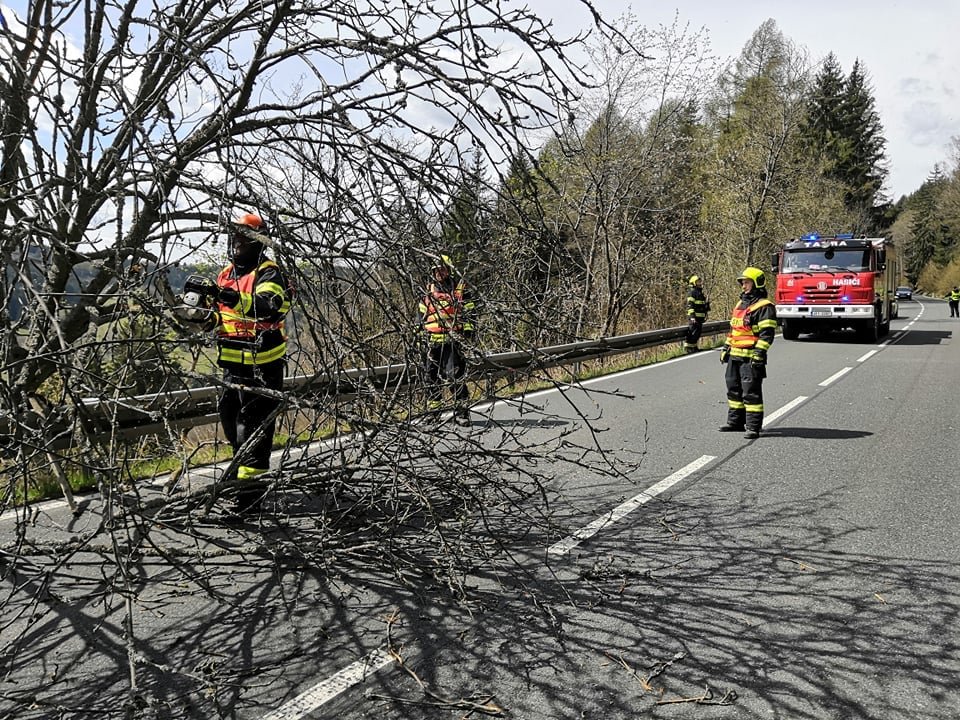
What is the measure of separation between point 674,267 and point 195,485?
55.7 ft

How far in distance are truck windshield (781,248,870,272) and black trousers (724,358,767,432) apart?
13892 mm


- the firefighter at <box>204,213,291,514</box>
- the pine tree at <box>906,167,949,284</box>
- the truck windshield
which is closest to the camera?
the firefighter at <box>204,213,291,514</box>

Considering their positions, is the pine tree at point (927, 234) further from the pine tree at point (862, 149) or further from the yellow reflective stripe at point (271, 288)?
the yellow reflective stripe at point (271, 288)

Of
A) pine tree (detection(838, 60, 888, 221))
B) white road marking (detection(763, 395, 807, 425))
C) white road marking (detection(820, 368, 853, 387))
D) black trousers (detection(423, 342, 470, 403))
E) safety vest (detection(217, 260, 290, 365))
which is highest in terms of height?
pine tree (detection(838, 60, 888, 221))

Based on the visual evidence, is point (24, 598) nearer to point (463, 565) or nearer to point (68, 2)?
point (463, 565)

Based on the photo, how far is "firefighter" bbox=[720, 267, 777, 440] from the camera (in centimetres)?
786

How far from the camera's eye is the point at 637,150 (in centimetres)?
1773

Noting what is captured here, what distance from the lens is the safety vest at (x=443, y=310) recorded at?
118 inches

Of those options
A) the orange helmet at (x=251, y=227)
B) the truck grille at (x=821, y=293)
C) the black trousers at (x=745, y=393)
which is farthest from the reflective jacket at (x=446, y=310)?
the truck grille at (x=821, y=293)

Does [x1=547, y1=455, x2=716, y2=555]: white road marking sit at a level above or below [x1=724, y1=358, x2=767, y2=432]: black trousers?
below


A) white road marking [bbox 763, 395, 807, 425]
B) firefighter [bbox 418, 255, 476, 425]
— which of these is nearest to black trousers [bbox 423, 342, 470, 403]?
firefighter [bbox 418, 255, 476, 425]

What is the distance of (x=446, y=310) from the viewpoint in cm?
320

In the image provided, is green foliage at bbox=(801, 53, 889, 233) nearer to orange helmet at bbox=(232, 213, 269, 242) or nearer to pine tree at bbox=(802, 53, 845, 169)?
pine tree at bbox=(802, 53, 845, 169)

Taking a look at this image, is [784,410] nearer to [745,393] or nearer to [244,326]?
[745,393]
